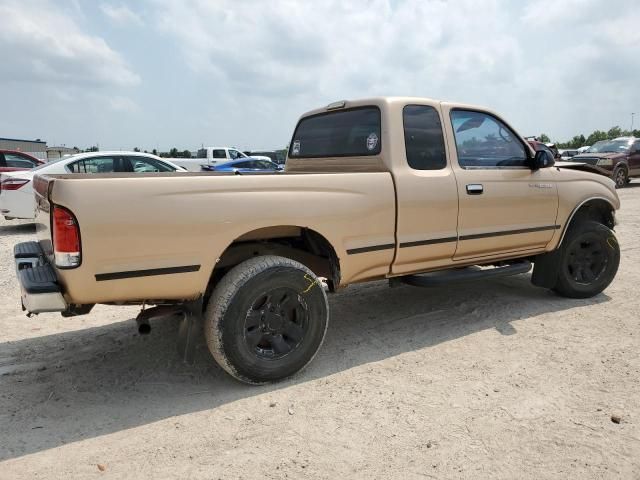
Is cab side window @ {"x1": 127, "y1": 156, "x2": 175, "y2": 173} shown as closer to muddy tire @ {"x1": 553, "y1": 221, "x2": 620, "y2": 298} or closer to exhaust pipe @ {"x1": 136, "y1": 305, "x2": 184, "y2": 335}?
exhaust pipe @ {"x1": 136, "y1": 305, "x2": 184, "y2": 335}

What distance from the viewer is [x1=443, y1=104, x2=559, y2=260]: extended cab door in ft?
13.7

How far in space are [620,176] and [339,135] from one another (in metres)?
16.3

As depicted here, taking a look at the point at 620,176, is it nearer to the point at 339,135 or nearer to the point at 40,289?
the point at 339,135

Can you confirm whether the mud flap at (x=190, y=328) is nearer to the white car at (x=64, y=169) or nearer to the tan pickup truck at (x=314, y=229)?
the tan pickup truck at (x=314, y=229)

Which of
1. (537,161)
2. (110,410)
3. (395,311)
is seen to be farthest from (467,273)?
(110,410)

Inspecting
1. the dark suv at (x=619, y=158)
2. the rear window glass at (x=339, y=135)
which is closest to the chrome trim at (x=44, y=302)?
the rear window glass at (x=339, y=135)

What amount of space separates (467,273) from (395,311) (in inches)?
33.9

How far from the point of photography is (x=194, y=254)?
298 centimetres

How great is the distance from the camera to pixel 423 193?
12.6 feet

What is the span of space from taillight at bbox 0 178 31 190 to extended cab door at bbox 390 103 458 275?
7935mm

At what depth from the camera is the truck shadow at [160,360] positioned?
3.00 m

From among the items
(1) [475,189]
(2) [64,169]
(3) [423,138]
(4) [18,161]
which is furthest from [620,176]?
(4) [18,161]

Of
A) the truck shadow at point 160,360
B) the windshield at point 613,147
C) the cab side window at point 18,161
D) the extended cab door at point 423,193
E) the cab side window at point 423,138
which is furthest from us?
the windshield at point 613,147

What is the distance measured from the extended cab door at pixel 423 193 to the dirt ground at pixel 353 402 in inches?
29.7
